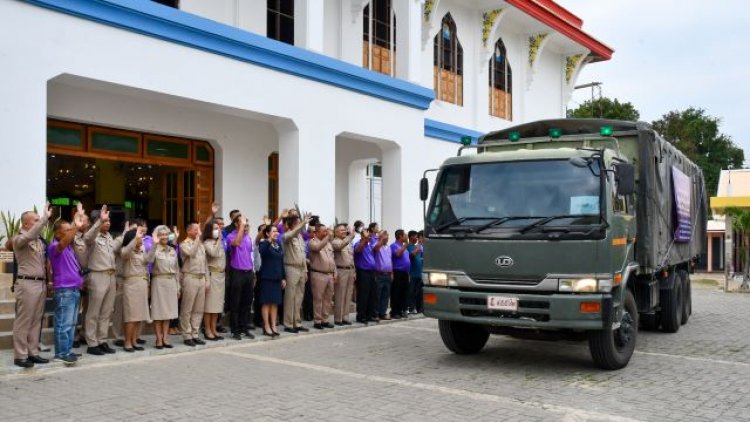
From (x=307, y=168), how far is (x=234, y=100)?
6.33 feet

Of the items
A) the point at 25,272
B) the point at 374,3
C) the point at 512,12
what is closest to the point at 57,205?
the point at 25,272

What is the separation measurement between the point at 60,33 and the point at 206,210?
517cm

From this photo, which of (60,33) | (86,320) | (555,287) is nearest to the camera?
(555,287)

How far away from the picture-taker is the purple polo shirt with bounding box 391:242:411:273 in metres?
12.2

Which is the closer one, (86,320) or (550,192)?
(550,192)

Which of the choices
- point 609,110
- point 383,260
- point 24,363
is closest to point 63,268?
point 24,363

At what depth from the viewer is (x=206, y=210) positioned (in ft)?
44.4

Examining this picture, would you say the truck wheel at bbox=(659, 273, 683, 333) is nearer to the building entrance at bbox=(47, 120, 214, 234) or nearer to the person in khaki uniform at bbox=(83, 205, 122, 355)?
the person in khaki uniform at bbox=(83, 205, 122, 355)

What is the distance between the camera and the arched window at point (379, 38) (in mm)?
16188

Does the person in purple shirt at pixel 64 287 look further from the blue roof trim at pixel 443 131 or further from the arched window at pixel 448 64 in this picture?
the arched window at pixel 448 64

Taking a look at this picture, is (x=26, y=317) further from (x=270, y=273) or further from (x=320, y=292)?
(x=320, y=292)

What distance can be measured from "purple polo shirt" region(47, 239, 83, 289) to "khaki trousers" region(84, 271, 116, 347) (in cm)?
33

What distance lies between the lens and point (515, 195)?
24.7 ft

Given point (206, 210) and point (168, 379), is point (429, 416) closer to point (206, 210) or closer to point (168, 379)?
point (168, 379)
